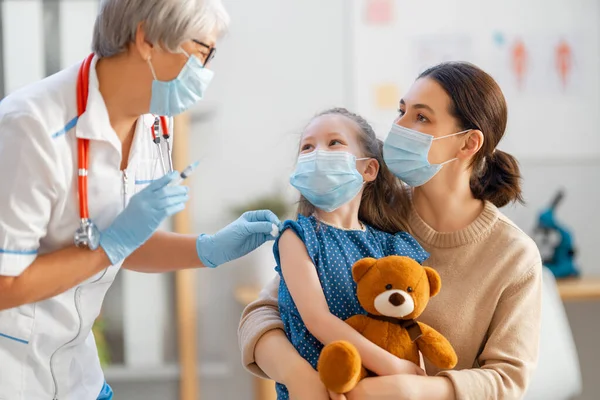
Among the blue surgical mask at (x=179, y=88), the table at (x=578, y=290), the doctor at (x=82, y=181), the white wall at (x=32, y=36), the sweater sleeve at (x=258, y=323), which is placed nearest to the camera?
the doctor at (x=82, y=181)

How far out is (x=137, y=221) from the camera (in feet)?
4.74

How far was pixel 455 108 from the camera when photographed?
168 cm

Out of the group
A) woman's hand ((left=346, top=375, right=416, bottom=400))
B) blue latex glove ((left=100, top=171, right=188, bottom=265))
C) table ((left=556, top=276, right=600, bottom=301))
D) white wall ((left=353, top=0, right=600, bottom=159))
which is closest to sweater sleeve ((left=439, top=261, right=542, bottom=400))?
woman's hand ((left=346, top=375, right=416, bottom=400))

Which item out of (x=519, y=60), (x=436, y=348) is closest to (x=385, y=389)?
(x=436, y=348)

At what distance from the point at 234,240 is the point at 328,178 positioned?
27 centimetres

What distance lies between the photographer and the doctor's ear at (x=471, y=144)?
5.52ft

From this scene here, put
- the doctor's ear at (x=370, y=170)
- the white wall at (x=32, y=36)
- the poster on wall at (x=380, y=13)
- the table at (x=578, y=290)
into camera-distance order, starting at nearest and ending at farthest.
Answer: the doctor's ear at (x=370, y=170)
the table at (x=578, y=290)
the white wall at (x=32, y=36)
the poster on wall at (x=380, y=13)

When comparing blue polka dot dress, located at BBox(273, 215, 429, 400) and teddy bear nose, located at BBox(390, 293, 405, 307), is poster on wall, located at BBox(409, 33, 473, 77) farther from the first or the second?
teddy bear nose, located at BBox(390, 293, 405, 307)

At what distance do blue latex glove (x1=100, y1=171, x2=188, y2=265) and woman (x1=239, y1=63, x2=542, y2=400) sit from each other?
0.36m

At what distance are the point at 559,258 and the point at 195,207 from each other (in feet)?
5.54

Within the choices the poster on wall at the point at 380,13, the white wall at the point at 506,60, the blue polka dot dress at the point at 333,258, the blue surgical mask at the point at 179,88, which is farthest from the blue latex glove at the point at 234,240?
the poster on wall at the point at 380,13

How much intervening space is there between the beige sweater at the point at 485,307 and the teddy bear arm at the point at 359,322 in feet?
0.62

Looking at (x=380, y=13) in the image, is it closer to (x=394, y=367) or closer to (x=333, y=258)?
(x=333, y=258)

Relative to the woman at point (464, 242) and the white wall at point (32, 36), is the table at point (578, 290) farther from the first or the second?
the white wall at point (32, 36)
